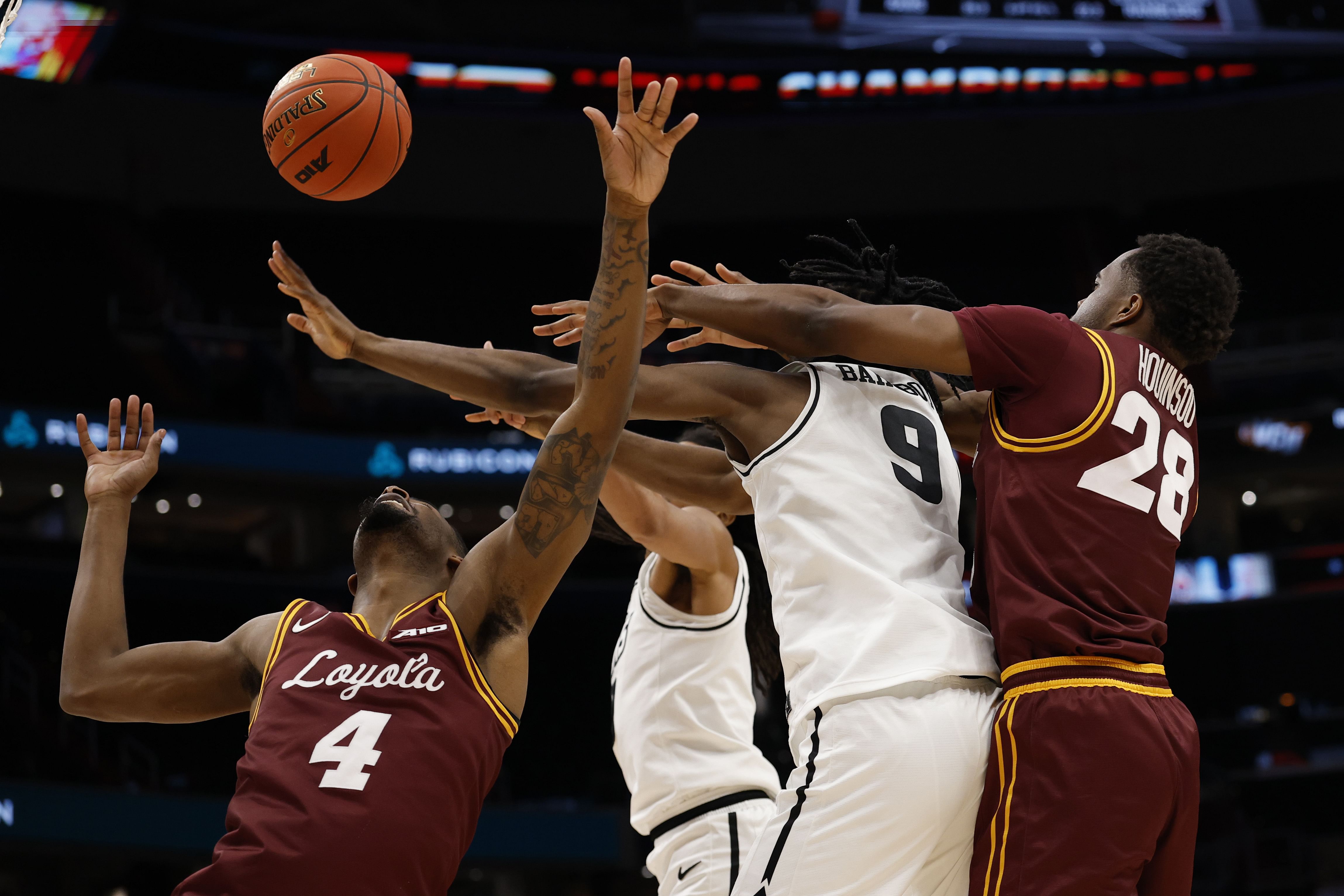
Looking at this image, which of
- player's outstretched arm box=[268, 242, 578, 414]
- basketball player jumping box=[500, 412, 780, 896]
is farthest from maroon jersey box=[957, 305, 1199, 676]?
basketball player jumping box=[500, 412, 780, 896]

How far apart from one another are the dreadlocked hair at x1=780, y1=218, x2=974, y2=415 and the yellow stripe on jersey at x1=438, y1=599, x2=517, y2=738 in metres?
1.44

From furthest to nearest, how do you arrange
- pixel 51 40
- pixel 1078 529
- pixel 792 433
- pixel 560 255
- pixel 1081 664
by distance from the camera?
pixel 560 255 < pixel 51 40 < pixel 792 433 < pixel 1078 529 < pixel 1081 664

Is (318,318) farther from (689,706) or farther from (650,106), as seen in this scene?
(689,706)

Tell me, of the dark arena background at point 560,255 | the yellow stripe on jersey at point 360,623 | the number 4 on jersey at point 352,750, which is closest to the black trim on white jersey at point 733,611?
the yellow stripe on jersey at point 360,623

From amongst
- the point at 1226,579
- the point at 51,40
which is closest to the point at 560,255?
the point at 51,40

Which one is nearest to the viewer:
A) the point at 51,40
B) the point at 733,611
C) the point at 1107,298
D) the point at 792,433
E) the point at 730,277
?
the point at 792,433

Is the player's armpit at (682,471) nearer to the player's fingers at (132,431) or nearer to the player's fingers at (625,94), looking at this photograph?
the player's fingers at (625,94)

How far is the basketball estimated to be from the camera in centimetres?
434

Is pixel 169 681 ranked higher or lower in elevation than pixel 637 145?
lower

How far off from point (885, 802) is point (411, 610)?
48.6 inches

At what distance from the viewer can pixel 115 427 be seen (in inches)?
141

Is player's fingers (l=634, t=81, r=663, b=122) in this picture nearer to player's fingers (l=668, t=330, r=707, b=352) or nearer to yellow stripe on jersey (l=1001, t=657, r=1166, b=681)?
player's fingers (l=668, t=330, r=707, b=352)

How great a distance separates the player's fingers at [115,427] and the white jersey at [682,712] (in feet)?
5.80

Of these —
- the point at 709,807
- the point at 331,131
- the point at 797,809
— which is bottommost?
the point at 709,807
